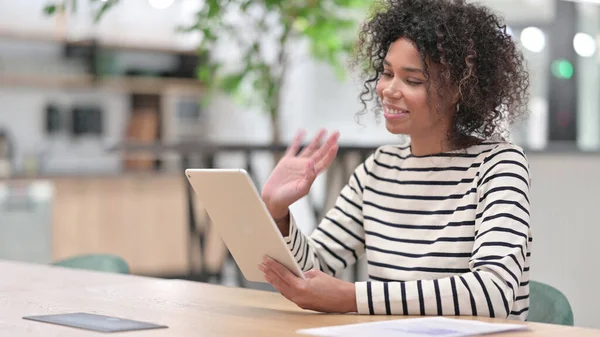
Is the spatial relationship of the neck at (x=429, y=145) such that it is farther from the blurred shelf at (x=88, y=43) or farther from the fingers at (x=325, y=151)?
the blurred shelf at (x=88, y=43)

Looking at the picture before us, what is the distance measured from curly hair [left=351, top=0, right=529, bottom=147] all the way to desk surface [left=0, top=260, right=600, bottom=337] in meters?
0.54

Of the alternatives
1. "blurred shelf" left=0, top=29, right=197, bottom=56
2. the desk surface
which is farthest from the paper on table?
"blurred shelf" left=0, top=29, right=197, bottom=56

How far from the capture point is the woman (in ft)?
5.82

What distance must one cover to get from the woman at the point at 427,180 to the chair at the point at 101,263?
2.46ft

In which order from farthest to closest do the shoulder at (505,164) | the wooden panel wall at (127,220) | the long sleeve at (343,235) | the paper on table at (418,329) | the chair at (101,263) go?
the wooden panel wall at (127,220), the chair at (101,263), the long sleeve at (343,235), the shoulder at (505,164), the paper on table at (418,329)

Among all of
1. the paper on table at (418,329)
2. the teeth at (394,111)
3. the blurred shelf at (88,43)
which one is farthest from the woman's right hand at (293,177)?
the blurred shelf at (88,43)

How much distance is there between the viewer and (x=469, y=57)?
201 cm

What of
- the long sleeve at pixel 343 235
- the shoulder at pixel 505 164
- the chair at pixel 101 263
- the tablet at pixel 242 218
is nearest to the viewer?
the tablet at pixel 242 218

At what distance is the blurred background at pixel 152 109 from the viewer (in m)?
5.61

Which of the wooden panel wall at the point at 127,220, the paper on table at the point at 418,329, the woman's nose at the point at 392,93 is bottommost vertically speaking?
the wooden panel wall at the point at 127,220

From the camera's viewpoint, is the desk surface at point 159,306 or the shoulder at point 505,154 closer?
the desk surface at point 159,306

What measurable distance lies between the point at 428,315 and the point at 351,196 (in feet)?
1.84

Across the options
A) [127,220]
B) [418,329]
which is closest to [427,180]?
[418,329]

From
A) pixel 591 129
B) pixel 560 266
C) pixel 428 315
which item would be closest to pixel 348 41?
pixel 591 129
